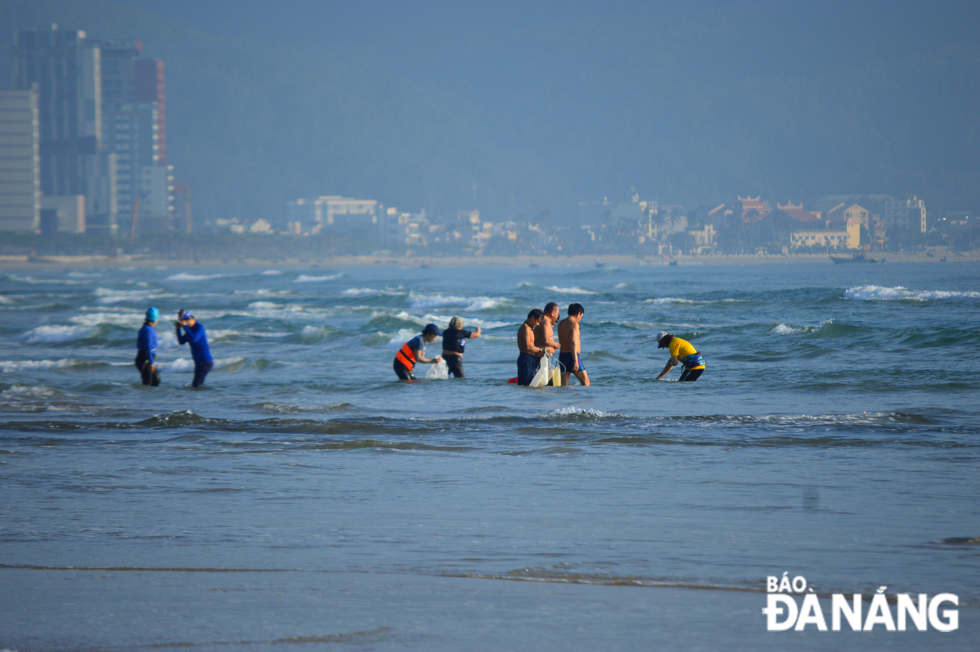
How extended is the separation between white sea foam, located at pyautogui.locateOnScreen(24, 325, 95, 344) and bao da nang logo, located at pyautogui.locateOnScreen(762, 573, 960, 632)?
27.1 m

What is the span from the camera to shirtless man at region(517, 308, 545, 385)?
45.1ft

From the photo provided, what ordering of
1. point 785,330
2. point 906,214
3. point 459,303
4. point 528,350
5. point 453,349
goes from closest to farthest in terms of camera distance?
point 528,350 < point 453,349 < point 785,330 < point 459,303 < point 906,214

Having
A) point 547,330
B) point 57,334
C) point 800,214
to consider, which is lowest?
point 57,334

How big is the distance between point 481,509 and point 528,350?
25.2ft

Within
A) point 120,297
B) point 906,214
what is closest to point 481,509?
point 120,297

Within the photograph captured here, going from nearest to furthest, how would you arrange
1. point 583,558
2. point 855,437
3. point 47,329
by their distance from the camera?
point 583,558 → point 855,437 → point 47,329

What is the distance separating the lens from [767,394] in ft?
45.4

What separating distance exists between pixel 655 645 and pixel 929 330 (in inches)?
913

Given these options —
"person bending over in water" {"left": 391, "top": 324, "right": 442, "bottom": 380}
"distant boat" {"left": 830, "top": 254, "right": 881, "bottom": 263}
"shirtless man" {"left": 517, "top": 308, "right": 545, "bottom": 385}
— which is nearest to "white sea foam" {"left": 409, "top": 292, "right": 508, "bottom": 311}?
"person bending over in water" {"left": 391, "top": 324, "right": 442, "bottom": 380}

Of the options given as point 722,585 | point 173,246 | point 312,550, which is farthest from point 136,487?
point 173,246

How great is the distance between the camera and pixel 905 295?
41.5 meters

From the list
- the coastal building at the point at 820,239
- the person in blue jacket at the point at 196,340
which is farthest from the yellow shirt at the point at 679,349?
the coastal building at the point at 820,239

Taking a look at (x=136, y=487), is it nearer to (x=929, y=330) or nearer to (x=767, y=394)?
(x=767, y=394)

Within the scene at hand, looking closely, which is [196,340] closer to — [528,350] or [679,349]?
[528,350]
